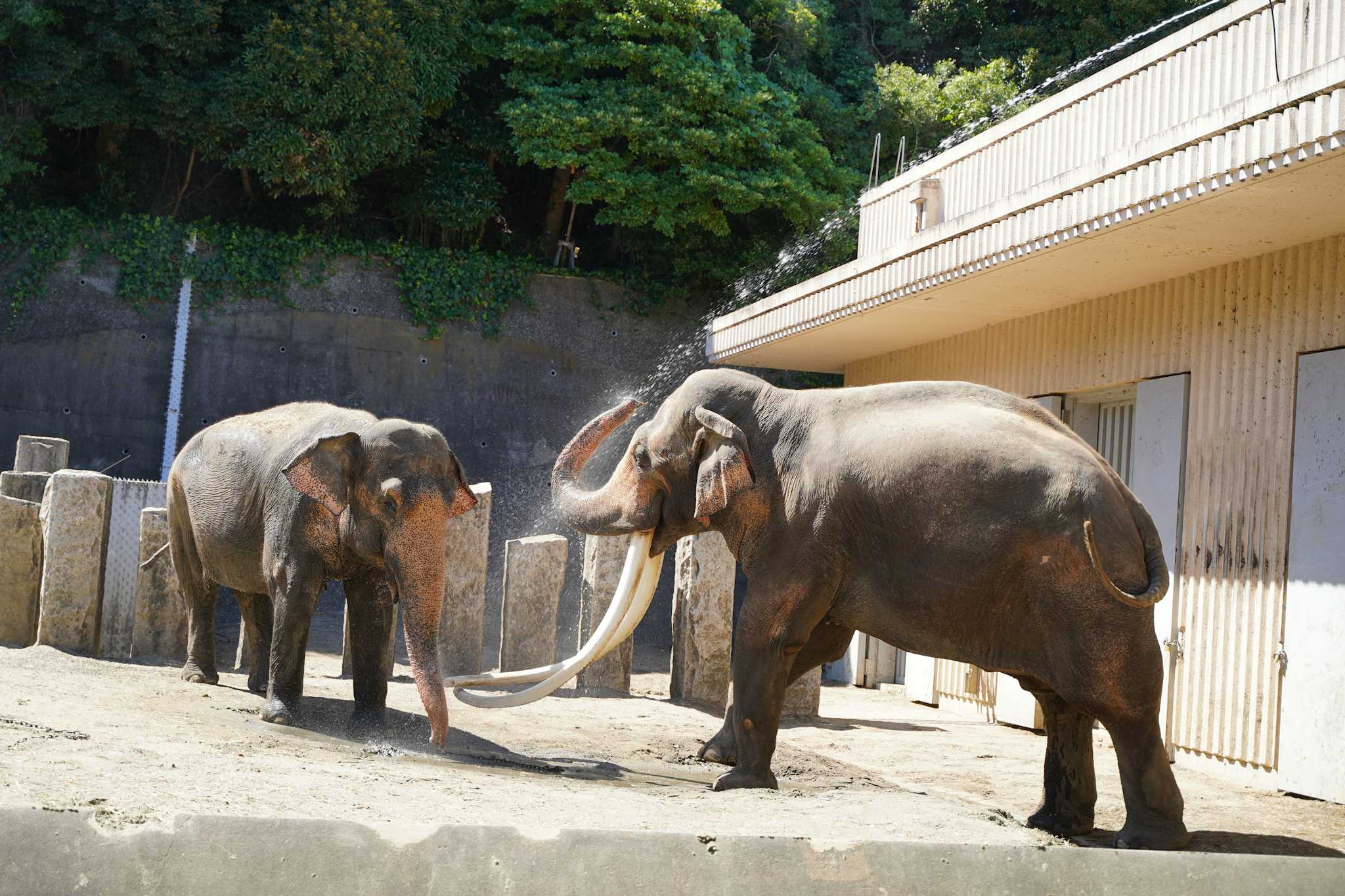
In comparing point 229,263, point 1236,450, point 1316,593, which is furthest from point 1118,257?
point 229,263

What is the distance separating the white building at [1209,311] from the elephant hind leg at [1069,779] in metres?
2.42

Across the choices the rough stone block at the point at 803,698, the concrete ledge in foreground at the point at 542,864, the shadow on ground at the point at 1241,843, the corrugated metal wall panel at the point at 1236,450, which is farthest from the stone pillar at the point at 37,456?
the shadow on ground at the point at 1241,843

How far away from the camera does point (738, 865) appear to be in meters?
3.29

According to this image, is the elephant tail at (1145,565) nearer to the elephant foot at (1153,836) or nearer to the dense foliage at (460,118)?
the elephant foot at (1153,836)

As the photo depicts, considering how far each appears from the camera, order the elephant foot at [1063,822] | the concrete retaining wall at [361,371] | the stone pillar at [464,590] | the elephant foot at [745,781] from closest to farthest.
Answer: the elephant foot at [1063,822]
the elephant foot at [745,781]
the stone pillar at [464,590]
the concrete retaining wall at [361,371]

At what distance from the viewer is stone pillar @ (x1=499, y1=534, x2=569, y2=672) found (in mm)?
9461

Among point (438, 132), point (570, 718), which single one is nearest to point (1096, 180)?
point (570, 718)

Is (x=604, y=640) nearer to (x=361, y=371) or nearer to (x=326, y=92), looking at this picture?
(x=361, y=371)

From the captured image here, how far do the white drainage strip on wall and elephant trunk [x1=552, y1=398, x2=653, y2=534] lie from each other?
40.2 ft

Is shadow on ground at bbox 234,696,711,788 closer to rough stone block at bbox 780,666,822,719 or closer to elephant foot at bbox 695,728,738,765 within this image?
elephant foot at bbox 695,728,738,765

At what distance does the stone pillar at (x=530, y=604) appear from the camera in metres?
9.46

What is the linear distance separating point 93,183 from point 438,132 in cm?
532

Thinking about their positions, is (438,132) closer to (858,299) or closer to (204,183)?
(204,183)

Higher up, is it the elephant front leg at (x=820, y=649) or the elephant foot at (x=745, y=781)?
the elephant front leg at (x=820, y=649)
